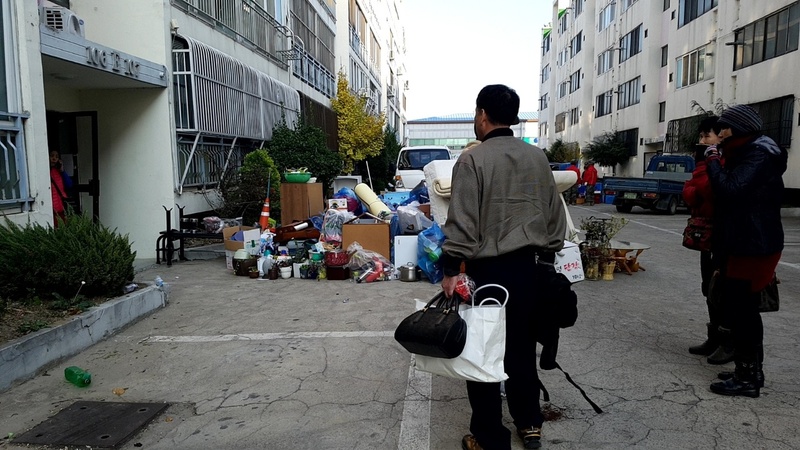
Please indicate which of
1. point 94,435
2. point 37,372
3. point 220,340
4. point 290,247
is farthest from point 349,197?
point 94,435

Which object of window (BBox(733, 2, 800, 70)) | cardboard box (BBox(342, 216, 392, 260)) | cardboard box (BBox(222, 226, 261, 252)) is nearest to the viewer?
cardboard box (BBox(342, 216, 392, 260))

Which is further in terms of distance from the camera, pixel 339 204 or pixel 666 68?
pixel 666 68

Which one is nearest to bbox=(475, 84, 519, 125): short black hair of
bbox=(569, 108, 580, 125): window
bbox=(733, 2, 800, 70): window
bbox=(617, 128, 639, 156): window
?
bbox=(733, 2, 800, 70): window

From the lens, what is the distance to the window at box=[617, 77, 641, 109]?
108 ft

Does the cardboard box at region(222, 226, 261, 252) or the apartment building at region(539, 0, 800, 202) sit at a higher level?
the apartment building at region(539, 0, 800, 202)

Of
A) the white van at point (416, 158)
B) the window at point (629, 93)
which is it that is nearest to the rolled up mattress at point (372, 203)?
the white van at point (416, 158)

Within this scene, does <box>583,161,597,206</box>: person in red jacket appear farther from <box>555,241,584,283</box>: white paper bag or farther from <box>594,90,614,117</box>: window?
<box>555,241,584,283</box>: white paper bag

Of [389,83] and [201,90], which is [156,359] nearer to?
[201,90]

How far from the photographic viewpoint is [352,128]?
25.7m

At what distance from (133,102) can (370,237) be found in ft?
16.0

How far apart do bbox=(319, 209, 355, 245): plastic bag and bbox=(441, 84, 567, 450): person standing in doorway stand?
5983mm

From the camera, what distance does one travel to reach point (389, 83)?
178 feet

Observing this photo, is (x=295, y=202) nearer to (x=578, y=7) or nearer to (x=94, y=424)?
(x=94, y=424)

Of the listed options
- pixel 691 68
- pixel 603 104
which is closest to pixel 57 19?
pixel 691 68
